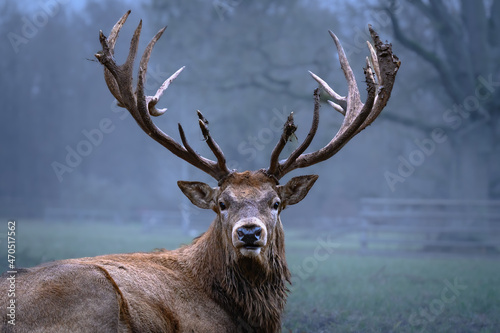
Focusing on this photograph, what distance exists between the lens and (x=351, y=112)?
6.79 meters

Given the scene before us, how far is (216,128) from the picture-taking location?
36.8m

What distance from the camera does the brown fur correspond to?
15.0 ft

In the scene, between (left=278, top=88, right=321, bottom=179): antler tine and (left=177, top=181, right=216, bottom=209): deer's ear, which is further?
(left=177, top=181, right=216, bottom=209): deer's ear

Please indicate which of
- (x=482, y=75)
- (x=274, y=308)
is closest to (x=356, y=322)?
(x=274, y=308)

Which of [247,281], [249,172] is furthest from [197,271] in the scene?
[249,172]

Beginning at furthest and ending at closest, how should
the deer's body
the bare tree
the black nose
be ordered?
1. the bare tree
2. the black nose
3. the deer's body

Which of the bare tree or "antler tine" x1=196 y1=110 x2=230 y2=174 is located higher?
the bare tree

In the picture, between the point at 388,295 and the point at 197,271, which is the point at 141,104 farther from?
the point at 388,295

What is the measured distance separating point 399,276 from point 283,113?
1984 centimetres

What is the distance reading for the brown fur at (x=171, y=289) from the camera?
180 inches

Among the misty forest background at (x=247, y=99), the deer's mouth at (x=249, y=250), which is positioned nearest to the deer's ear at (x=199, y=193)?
the deer's mouth at (x=249, y=250)

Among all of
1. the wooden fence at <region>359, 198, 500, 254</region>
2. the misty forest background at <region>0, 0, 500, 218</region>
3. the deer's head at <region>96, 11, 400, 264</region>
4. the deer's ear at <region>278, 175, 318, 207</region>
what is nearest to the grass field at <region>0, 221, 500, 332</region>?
the deer's ear at <region>278, 175, 318, 207</region>

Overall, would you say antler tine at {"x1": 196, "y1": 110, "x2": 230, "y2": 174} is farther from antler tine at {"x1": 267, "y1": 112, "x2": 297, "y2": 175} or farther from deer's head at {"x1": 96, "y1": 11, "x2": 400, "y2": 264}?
antler tine at {"x1": 267, "y1": 112, "x2": 297, "y2": 175}

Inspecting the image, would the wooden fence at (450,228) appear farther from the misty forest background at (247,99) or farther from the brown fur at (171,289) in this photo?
the brown fur at (171,289)
